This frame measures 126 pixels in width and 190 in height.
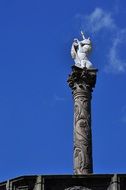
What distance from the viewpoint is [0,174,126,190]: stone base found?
714 inches

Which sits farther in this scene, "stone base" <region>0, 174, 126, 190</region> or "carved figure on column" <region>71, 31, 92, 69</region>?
"carved figure on column" <region>71, 31, 92, 69</region>

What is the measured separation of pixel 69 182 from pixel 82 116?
7330 millimetres

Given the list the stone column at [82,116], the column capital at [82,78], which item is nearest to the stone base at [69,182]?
the stone column at [82,116]

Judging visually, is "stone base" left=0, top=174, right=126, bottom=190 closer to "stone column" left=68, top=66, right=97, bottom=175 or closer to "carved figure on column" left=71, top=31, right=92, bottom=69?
"stone column" left=68, top=66, right=97, bottom=175

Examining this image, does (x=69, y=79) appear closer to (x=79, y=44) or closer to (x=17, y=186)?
(x=79, y=44)

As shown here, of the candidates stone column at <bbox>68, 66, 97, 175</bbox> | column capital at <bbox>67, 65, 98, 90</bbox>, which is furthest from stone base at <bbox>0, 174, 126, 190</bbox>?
column capital at <bbox>67, 65, 98, 90</bbox>

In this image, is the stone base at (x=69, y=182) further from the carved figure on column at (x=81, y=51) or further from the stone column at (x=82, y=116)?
the carved figure on column at (x=81, y=51)

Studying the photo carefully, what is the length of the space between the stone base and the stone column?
212 inches

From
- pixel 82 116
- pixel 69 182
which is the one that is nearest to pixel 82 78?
pixel 82 116

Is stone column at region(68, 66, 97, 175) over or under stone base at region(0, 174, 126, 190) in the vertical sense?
over

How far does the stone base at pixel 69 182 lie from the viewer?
59.5 feet

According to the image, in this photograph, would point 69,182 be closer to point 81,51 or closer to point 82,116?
point 82,116

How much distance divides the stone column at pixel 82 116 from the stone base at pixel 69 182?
5381mm

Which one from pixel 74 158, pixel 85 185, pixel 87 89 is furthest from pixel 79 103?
pixel 85 185
